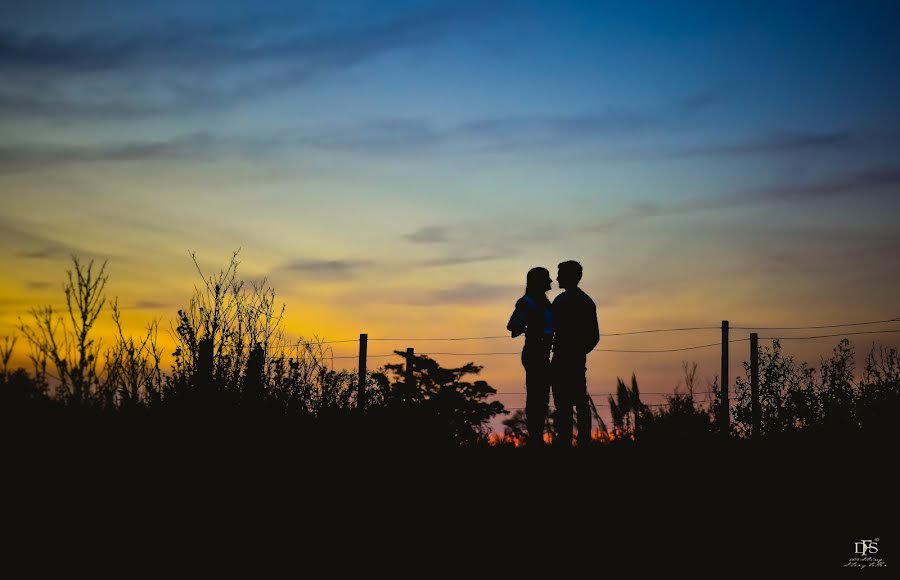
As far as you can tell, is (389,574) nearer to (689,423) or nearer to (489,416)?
(689,423)

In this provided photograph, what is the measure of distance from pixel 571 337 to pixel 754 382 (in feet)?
24.3

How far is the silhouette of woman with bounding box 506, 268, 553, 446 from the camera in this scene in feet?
34.7

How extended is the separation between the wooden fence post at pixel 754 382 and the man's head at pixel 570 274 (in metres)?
4.96

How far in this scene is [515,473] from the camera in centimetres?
857

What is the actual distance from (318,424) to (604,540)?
422cm

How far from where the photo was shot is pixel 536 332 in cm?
1065

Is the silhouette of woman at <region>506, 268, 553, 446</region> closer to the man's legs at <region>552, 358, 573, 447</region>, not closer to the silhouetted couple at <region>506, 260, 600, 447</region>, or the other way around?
the silhouetted couple at <region>506, 260, 600, 447</region>

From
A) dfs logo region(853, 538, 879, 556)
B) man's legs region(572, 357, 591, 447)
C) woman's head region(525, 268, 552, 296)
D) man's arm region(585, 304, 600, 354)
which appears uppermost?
woman's head region(525, 268, 552, 296)

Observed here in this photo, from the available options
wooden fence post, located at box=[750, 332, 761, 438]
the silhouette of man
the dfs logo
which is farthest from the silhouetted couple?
the dfs logo

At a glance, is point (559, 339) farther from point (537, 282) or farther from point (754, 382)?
point (754, 382)

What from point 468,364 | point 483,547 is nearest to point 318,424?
point 483,547

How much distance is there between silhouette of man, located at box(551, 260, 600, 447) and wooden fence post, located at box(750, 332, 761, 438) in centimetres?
439

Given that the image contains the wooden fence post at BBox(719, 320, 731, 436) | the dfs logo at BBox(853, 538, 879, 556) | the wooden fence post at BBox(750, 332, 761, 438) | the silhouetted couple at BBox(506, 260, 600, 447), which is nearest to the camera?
the dfs logo at BBox(853, 538, 879, 556)

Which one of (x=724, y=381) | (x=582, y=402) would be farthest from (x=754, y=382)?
(x=582, y=402)
